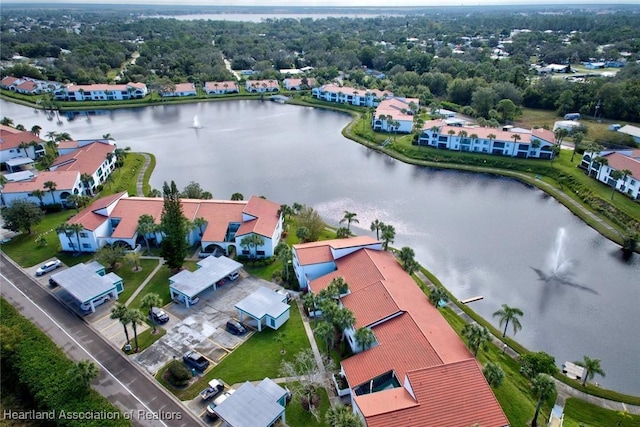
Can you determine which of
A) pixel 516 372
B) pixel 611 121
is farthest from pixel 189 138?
pixel 611 121

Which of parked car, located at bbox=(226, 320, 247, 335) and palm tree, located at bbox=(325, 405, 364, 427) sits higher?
palm tree, located at bbox=(325, 405, 364, 427)

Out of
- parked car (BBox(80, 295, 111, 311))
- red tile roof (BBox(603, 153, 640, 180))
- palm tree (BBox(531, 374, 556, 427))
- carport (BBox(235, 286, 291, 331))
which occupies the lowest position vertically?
parked car (BBox(80, 295, 111, 311))

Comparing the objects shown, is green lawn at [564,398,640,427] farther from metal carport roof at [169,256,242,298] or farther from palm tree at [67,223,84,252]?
palm tree at [67,223,84,252]

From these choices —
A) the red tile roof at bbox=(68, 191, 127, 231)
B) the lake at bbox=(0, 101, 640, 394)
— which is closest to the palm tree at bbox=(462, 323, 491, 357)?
the lake at bbox=(0, 101, 640, 394)

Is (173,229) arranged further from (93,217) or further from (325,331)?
(325,331)

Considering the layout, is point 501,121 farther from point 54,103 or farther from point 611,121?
point 54,103

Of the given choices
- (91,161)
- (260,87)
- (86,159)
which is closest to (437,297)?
(91,161)

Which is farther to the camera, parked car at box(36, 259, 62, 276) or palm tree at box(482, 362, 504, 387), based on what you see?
parked car at box(36, 259, 62, 276)
